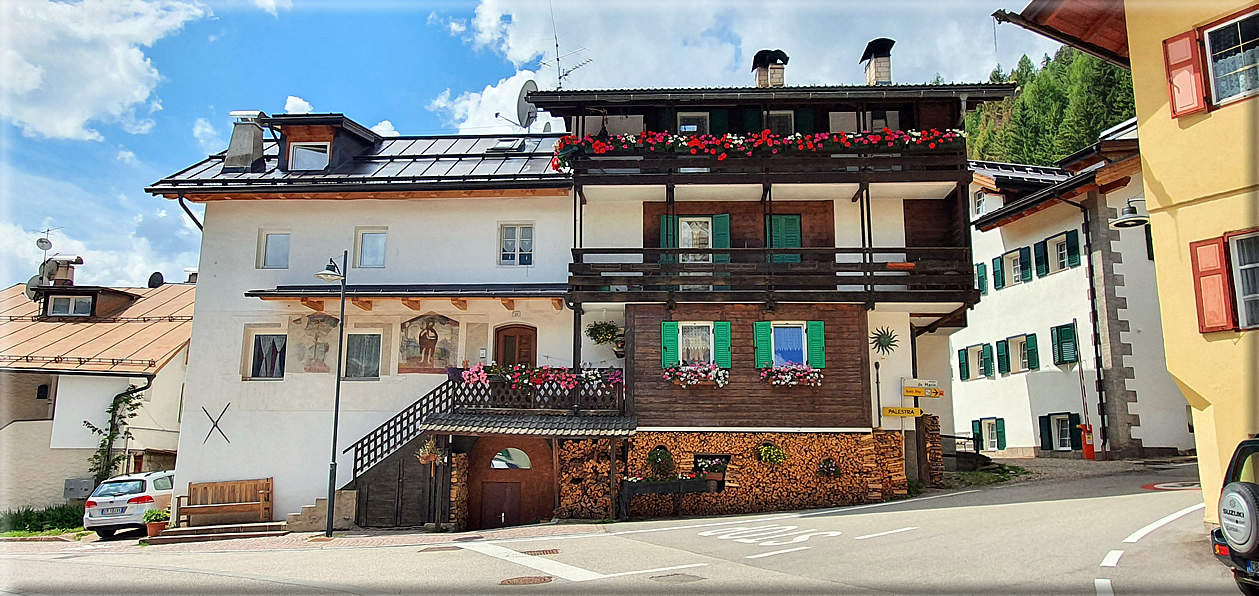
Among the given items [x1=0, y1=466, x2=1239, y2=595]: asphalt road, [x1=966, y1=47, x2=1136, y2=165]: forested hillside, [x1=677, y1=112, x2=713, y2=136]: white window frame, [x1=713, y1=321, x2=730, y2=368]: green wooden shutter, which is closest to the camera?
[x1=0, y1=466, x2=1239, y2=595]: asphalt road

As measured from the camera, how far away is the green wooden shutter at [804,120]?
23.5 m

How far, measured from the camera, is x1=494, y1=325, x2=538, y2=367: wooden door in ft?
78.3

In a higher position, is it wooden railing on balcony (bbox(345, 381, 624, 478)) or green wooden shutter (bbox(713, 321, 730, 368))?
green wooden shutter (bbox(713, 321, 730, 368))

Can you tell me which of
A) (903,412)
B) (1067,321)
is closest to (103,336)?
(903,412)

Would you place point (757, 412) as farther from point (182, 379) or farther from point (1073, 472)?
point (182, 379)

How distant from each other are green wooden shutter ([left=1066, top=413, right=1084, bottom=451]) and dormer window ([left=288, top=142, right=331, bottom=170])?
23323 mm

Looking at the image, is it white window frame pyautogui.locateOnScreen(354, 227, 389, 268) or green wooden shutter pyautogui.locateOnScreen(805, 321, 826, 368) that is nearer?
green wooden shutter pyautogui.locateOnScreen(805, 321, 826, 368)

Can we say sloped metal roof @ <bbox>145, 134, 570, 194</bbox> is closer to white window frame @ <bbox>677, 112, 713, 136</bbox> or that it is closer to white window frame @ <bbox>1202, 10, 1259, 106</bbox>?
white window frame @ <bbox>677, 112, 713, 136</bbox>

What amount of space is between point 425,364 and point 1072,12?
55.6 feet

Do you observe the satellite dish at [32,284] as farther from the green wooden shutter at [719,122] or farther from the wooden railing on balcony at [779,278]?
the green wooden shutter at [719,122]

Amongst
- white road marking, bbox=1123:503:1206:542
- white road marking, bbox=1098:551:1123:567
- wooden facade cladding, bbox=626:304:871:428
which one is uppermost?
wooden facade cladding, bbox=626:304:871:428

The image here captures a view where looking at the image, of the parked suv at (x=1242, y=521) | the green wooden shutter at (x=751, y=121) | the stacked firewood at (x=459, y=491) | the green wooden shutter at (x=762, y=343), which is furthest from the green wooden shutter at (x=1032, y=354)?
the parked suv at (x=1242, y=521)

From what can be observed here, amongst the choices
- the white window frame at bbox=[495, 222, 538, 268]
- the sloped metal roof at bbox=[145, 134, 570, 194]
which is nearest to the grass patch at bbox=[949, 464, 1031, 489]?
the white window frame at bbox=[495, 222, 538, 268]

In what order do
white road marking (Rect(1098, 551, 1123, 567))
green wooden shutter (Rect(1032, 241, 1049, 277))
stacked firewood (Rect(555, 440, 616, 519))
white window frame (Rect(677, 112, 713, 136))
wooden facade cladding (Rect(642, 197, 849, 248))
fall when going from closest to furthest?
1. white road marking (Rect(1098, 551, 1123, 567))
2. stacked firewood (Rect(555, 440, 616, 519))
3. wooden facade cladding (Rect(642, 197, 849, 248))
4. white window frame (Rect(677, 112, 713, 136))
5. green wooden shutter (Rect(1032, 241, 1049, 277))
